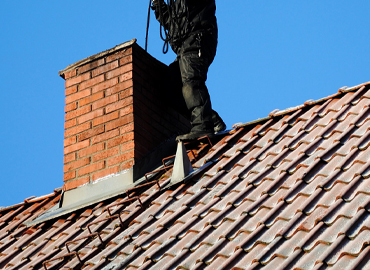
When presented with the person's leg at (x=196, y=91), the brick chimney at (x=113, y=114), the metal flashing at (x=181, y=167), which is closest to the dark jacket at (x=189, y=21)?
the person's leg at (x=196, y=91)

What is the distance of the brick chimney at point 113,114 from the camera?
793cm

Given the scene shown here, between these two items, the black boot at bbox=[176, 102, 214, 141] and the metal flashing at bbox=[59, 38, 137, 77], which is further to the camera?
the metal flashing at bbox=[59, 38, 137, 77]

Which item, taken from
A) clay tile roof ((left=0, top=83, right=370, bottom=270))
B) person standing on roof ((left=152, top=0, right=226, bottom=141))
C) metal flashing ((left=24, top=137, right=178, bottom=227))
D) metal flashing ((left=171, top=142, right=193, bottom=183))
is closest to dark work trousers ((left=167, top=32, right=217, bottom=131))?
person standing on roof ((left=152, top=0, right=226, bottom=141))

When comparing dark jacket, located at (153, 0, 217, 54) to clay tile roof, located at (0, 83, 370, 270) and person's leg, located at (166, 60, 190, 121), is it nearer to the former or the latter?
person's leg, located at (166, 60, 190, 121)

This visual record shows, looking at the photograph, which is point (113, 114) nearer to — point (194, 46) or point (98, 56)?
point (98, 56)

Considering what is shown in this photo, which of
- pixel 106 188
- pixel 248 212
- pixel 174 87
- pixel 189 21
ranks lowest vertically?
pixel 248 212

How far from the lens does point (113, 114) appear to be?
813 centimetres

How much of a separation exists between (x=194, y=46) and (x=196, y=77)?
36 cm

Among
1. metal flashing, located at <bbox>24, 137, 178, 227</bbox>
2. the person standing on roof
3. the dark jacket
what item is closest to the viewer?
metal flashing, located at <bbox>24, 137, 178, 227</bbox>

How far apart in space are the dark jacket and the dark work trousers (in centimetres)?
5

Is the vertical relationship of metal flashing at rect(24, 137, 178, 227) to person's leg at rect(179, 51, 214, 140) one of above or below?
below

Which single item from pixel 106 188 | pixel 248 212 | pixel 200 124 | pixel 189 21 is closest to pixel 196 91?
pixel 200 124

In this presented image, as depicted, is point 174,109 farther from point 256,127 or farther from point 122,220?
point 122,220

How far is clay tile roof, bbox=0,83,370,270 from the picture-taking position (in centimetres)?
518
